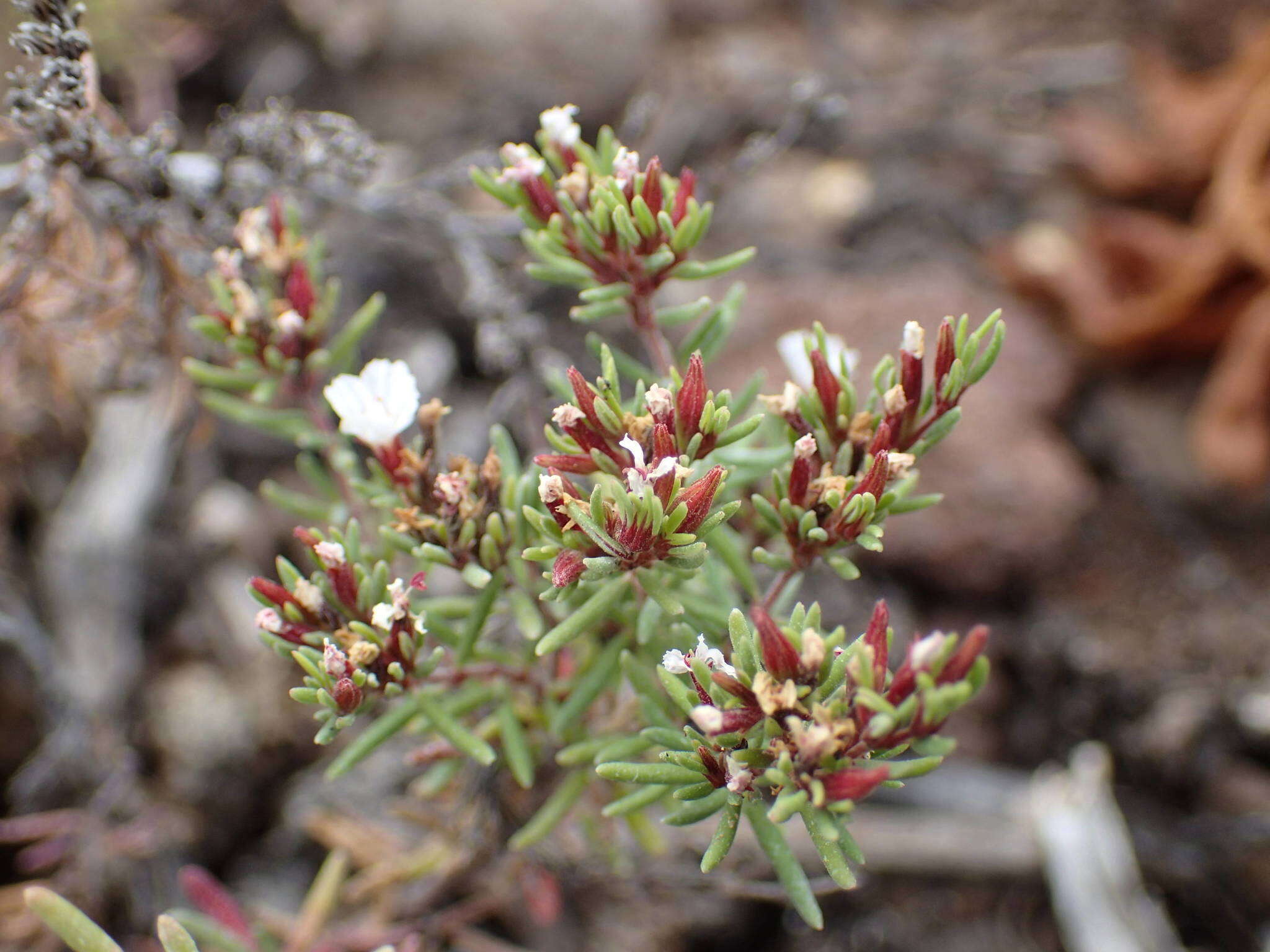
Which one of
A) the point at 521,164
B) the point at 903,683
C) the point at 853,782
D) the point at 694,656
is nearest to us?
the point at 853,782

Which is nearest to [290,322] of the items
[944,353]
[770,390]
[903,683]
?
[944,353]

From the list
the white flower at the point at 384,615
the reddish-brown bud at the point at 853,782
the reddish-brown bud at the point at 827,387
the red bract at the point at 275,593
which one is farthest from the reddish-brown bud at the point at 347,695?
the reddish-brown bud at the point at 827,387

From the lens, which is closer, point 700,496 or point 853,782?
point 853,782

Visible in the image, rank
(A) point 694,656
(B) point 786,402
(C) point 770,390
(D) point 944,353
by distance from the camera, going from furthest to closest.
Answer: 1. (C) point 770,390
2. (B) point 786,402
3. (D) point 944,353
4. (A) point 694,656

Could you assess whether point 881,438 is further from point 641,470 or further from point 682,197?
point 682,197

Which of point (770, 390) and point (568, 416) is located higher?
point (568, 416)

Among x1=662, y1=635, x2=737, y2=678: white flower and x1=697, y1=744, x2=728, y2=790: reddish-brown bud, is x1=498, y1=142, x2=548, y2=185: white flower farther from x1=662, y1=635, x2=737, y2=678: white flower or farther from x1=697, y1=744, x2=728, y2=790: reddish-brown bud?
x1=697, y1=744, x2=728, y2=790: reddish-brown bud

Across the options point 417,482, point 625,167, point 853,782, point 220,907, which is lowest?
point 220,907

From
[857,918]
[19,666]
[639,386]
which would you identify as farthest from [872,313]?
[19,666]

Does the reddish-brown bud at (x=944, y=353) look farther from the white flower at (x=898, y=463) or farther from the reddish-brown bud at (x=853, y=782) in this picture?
the reddish-brown bud at (x=853, y=782)
